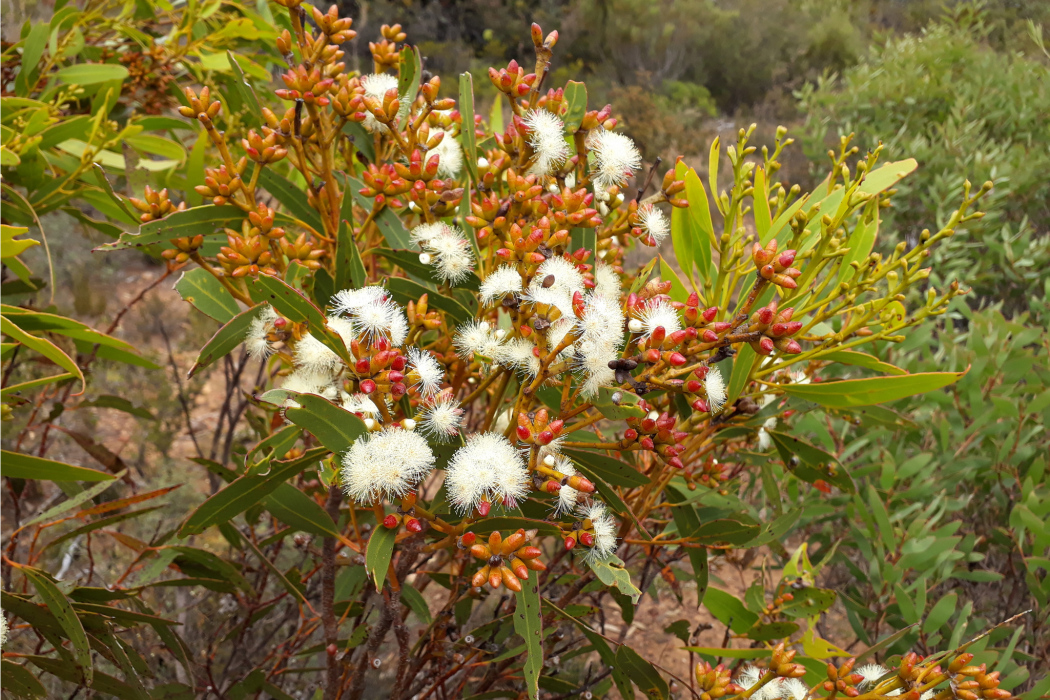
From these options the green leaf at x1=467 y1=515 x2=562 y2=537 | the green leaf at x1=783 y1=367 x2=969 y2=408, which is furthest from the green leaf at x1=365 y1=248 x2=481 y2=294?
the green leaf at x1=783 y1=367 x2=969 y2=408

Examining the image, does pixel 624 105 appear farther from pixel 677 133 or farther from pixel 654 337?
pixel 654 337

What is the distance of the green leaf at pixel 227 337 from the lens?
817mm

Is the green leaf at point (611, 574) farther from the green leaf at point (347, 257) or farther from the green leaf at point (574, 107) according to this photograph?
the green leaf at point (574, 107)

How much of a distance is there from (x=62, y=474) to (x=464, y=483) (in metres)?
0.67

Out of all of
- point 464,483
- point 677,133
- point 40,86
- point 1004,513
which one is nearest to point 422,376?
point 464,483

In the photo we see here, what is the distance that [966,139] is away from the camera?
10.9 ft

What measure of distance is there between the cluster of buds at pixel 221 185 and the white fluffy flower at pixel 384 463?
1.36 ft

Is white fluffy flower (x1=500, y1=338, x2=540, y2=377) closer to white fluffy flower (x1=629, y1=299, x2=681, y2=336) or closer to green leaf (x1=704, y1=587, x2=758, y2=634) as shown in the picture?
white fluffy flower (x1=629, y1=299, x2=681, y2=336)

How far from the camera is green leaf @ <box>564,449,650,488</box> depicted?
88cm

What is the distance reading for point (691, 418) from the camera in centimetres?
95

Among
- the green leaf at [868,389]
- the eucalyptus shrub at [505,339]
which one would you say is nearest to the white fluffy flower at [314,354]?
the eucalyptus shrub at [505,339]

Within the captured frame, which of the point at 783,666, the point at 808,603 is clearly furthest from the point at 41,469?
the point at 808,603

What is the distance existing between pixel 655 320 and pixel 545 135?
314mm

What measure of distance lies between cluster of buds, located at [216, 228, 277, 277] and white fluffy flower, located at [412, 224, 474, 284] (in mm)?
195
